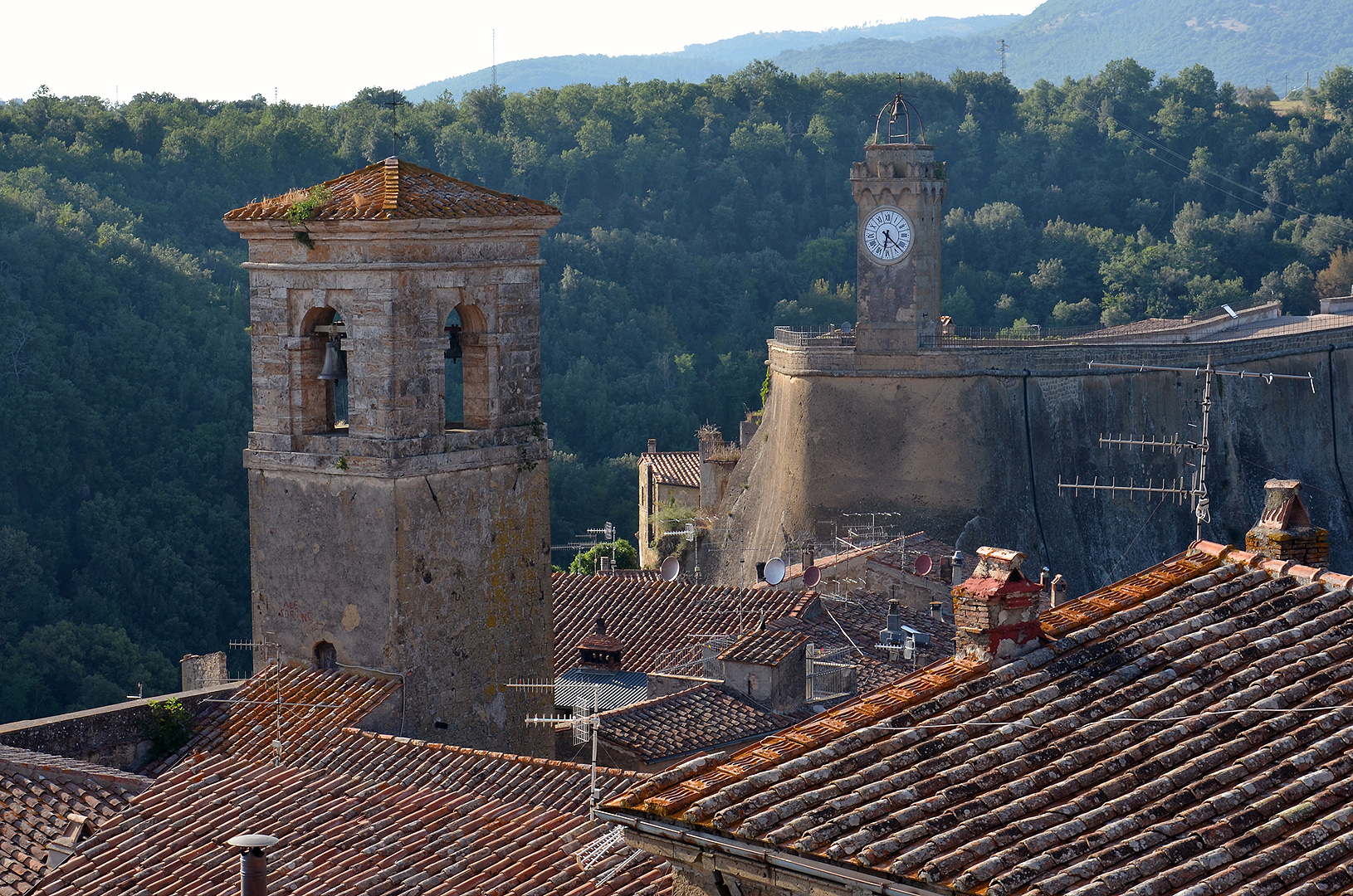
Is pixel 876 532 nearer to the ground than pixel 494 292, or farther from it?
nearer to the ground

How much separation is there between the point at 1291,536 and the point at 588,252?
2483 inches

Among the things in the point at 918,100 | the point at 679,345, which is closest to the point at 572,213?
the point at 679,345

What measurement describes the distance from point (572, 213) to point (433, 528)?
64617 mm

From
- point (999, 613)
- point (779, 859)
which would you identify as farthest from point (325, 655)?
point (779, 859)

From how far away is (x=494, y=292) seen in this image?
1250 centimetres

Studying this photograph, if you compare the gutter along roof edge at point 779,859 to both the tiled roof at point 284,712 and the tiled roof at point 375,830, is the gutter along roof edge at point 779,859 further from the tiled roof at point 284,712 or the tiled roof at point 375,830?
the tiled roof at point 284,712

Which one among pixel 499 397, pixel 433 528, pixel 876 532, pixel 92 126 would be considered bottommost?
pixel 876 532

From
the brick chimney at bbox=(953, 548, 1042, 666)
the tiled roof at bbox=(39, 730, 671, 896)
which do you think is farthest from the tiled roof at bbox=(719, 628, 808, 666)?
the brick chimney at bbox=(953, 548, 1042, 666)

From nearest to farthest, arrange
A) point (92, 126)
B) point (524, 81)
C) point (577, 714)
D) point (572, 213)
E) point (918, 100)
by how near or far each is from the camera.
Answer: point (577, 714)
point (92, 126)
point (572, 213)
point (918, 100)
point (524, 81)

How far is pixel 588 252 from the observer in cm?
6944

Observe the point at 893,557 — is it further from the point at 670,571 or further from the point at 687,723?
the point at 687,723

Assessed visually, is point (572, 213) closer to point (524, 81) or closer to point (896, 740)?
point (896, 740)

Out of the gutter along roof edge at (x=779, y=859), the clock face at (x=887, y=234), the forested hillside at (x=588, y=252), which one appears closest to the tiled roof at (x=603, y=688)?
the gutter along roof edge at (x=779, y=859)

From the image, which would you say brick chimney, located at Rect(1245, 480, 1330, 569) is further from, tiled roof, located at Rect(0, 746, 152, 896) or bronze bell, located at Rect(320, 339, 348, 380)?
bronze bell, located at Rect(320, 339, 348, 380)
